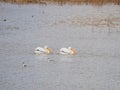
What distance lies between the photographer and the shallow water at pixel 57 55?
10.4 metres

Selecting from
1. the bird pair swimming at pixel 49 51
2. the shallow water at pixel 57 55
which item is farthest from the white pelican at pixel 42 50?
the shallow water at pixel 57 55

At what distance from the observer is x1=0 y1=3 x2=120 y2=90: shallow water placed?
409 inches

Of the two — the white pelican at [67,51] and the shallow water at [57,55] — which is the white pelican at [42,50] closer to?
the shallow water at [57,55]

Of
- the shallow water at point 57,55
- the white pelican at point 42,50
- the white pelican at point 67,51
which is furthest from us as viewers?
the white pelican at point 42,50

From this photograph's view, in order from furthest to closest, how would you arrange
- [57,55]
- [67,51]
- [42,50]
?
[42,50] < [67,51] < [57,55]

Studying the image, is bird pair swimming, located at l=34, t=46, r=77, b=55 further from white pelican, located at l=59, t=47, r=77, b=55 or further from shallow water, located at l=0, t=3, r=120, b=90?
shallow water, located at l=0, t=3, r=120, b=90

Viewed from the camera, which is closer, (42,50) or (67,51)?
(67,51)

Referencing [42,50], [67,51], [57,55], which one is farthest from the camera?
[42,50]

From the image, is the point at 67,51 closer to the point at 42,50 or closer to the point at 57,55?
the point at 57,55

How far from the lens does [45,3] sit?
27406mm

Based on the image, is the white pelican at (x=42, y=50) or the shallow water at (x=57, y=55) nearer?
the shallow water at (x=57, y=55)

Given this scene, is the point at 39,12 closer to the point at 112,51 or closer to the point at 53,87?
the point at 112,51

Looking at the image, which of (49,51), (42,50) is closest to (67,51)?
(49,51)

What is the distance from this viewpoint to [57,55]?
1316 centimetres
